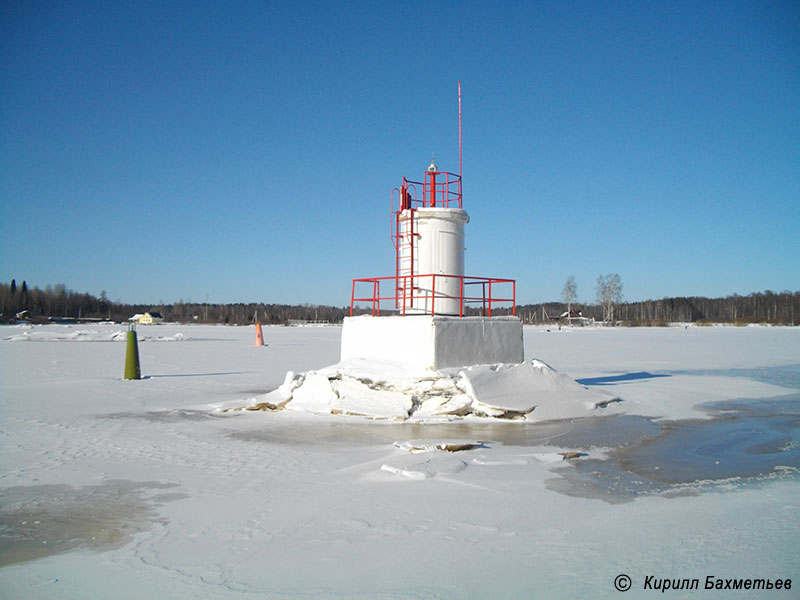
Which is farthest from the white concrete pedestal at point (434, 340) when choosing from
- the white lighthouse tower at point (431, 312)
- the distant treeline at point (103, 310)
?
the distant treeline at point (103, 310)

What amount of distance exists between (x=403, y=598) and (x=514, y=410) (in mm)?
7535

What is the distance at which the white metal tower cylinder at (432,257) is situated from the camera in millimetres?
13766

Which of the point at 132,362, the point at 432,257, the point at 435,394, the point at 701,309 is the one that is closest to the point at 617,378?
the point at 432,257

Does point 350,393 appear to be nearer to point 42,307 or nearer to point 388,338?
point 388,338

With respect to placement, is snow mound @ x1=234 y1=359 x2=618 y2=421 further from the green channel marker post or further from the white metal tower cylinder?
the green channel marker post

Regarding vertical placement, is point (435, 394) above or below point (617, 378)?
above

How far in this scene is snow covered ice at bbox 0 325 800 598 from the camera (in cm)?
401

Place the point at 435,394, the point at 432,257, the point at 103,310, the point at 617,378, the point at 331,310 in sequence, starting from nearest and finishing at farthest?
the point at 435,394
the point at 432,257
the point at 617,378
the point at 103,310
the point at 331,310

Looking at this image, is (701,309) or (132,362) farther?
(701,309)

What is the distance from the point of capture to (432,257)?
13.9 metres

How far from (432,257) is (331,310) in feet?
459

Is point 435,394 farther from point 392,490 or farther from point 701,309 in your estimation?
point 701,309

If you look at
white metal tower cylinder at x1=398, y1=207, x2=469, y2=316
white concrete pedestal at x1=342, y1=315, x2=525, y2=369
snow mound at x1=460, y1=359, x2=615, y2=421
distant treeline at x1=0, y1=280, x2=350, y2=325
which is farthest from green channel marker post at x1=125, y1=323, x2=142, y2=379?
distant treeline at x1=0, y1=280, x2=350, y2=325

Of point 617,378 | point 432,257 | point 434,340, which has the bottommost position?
point 617,378
